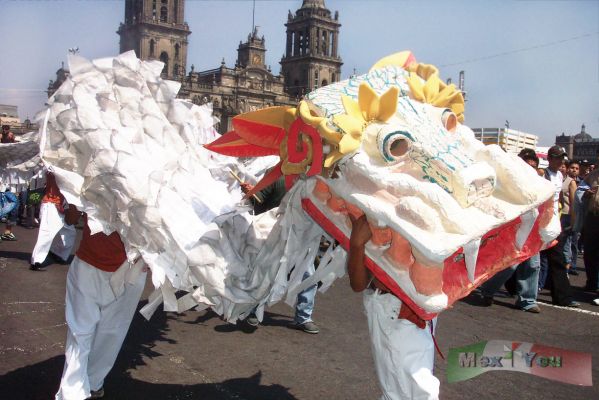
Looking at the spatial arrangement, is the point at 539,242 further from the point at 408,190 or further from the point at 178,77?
the point at 178,77

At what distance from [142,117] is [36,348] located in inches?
94.2

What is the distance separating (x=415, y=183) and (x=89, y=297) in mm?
2014

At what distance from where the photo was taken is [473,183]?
251cm

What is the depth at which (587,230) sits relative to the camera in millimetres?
7320

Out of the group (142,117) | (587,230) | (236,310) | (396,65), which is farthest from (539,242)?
(587,230)

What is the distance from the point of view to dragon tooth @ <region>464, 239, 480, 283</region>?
237cm

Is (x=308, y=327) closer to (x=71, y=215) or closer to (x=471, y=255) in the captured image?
(x=71, y=215)

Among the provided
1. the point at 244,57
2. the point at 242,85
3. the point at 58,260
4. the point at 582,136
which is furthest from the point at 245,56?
the point at 58,260

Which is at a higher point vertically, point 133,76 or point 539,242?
point 133,76

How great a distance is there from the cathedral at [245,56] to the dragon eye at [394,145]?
2517 inches

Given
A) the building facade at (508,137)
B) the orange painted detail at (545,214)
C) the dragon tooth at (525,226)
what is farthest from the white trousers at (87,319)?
the building facade at (508,137)

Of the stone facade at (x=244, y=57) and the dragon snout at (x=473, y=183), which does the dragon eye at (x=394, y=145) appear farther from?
the stone facade at (x=244, y=57)

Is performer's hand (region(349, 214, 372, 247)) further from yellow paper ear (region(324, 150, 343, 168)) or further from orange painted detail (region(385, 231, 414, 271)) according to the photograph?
yellow paper ear (region(324, 150, 343, 168))

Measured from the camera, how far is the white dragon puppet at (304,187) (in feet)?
8.07
